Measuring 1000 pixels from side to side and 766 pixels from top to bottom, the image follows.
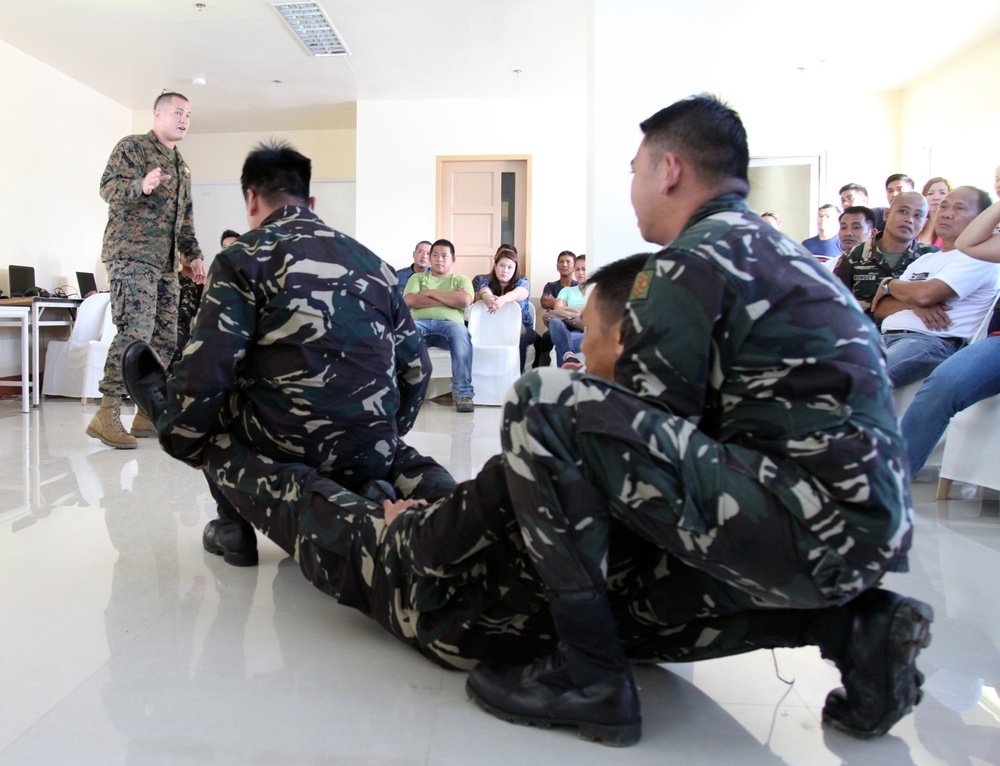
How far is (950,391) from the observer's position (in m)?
2.36

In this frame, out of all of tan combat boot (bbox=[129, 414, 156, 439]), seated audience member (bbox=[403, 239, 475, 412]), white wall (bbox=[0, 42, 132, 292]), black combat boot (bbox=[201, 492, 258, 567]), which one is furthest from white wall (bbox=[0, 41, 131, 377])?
black combat boot (bbox=[201, 492, 258, 567])

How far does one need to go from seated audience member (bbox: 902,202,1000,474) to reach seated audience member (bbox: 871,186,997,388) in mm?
202

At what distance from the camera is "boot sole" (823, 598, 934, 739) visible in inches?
35.7

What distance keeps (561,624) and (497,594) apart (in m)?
0.17

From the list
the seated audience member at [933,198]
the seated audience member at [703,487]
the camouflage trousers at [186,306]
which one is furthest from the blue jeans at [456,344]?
the seated audience member at [703,487]

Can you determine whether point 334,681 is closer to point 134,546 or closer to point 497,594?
point 497,594

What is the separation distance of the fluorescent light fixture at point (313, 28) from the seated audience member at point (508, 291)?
6.77 feet

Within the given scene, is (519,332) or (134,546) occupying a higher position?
(519,332)

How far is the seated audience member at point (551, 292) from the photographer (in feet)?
21.2

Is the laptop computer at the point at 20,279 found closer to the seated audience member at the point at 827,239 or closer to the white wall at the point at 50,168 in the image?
the white wall at the point at 50,168

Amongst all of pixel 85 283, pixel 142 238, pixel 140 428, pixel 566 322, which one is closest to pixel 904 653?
pixel 142 238

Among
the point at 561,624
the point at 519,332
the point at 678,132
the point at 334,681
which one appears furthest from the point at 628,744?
the point at 519,332

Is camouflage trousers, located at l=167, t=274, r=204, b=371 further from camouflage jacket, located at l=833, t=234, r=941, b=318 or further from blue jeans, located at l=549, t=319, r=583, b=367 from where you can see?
camouflage jacket, located at l=833, t=234, r=941, b=318

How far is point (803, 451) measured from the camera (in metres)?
0.85
